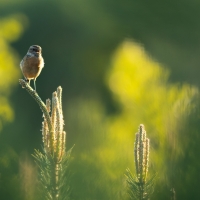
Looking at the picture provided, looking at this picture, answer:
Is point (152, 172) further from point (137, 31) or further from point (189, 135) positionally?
point (137, 31)

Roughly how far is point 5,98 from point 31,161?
20 centimetres

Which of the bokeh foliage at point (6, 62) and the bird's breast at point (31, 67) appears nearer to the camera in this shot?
the bokeh foliage at point (6, 62)

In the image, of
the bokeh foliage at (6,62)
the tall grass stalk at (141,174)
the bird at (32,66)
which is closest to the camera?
the tall grass stalk at (141,174)

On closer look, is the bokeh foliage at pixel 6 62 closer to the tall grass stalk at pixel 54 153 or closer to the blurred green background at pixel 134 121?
the blurred green background at pixel 134 121

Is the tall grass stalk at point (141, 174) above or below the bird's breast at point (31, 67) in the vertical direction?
below

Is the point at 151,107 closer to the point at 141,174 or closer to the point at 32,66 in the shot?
the point at 141,174

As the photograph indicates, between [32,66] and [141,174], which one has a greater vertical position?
[32,66]

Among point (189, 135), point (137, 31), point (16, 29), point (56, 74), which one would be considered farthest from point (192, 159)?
point (56, 74)

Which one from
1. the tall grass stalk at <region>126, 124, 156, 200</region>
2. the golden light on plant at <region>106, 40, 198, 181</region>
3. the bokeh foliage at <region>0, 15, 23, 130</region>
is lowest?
the tall grass stalk at <region>126, 124, 156, 200</region>

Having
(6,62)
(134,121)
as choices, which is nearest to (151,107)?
(134,121)

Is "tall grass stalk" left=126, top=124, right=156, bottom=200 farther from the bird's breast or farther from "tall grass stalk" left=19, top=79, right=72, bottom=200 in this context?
the bird's breast

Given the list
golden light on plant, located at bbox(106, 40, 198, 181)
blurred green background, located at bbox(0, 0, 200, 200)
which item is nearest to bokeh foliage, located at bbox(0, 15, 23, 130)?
blurred green background, located at bbox(0, 0, 200, 200)

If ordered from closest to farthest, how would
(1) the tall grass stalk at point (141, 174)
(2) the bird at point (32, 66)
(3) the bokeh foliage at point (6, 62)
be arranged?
(1) the tall grass stalk at point (141, 174), (3) the bokeh foliage at point (6, 62), (2) the bird at point (32, 66)

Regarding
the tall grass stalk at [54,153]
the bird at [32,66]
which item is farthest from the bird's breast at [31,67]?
the tall grass stalk at [54,153]
